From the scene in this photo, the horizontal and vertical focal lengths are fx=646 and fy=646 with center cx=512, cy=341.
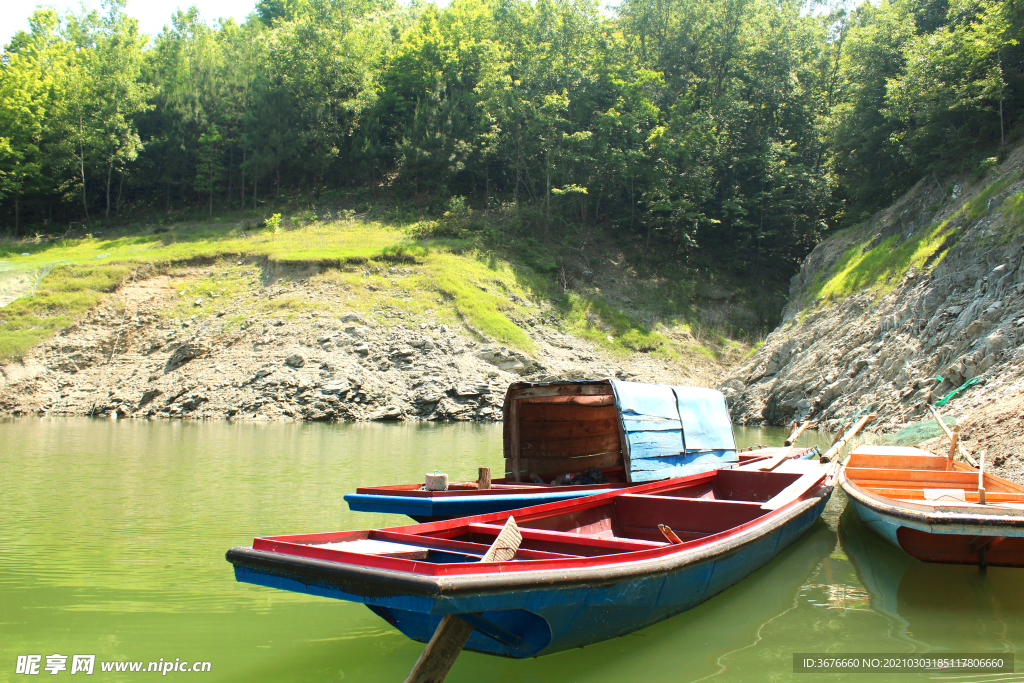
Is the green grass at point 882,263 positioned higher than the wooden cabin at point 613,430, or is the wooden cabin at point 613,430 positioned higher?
the green grass at point 882,263

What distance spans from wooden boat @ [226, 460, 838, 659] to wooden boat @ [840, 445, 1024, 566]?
1.22 m

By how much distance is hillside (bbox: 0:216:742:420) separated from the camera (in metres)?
27.7

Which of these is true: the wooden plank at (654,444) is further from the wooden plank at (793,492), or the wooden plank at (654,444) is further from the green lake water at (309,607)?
the green lake water at (309,607)

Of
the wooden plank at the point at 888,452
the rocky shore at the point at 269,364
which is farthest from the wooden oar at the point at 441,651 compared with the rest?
the rocky shore at the point at 269,364

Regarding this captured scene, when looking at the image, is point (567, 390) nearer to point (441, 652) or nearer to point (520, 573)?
point (520, 573)

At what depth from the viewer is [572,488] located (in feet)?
28.3

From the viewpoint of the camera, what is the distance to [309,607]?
5750 mm

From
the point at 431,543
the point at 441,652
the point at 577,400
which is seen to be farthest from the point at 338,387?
the point at 441,652

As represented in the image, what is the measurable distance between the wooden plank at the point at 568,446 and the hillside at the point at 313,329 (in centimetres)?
1777

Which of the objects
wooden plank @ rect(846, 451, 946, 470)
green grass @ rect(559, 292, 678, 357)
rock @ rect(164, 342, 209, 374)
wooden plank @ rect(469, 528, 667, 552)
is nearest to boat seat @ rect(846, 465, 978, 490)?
wooden plank @ rect(846, 451, 946, 470)

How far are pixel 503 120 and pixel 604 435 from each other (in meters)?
35.2

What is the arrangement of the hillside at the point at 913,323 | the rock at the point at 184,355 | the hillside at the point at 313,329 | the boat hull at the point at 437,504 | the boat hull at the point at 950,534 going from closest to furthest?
the boat hull at the point at 950,534 → the boat hull at the point at 437,504 → the hillside at the point at 913,323 → the hillside at the point at 313,329 → the rock at the point at 184,355

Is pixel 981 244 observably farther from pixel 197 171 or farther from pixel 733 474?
pixel 197 171

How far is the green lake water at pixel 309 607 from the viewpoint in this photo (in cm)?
465
